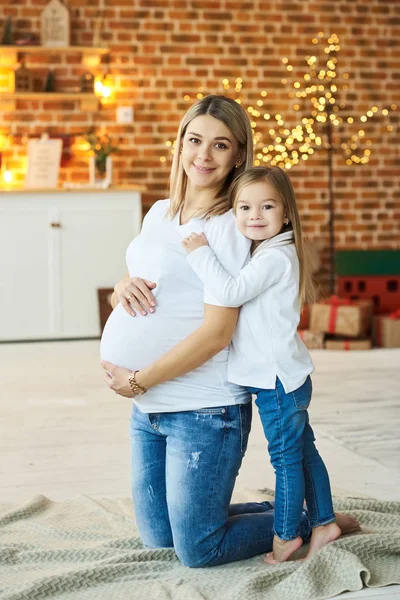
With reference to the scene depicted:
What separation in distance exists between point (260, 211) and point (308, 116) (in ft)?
16.6

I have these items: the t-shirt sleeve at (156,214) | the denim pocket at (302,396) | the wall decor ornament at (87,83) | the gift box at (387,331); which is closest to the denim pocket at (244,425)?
the denim pocket at (302,396)

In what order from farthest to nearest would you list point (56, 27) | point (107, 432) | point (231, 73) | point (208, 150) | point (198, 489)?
point (231, 73)
point (56, 27)
point (107, 432)
point (208, 150)
point (198, 489)

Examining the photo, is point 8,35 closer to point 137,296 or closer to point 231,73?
point 231,73

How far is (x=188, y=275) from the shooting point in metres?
2.08

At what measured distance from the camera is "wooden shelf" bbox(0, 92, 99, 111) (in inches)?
256

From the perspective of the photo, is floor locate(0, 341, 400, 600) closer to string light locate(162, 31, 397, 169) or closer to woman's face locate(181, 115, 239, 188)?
woman's face locate(181, 115, 239, 188)

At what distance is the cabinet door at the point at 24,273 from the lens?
6219mm

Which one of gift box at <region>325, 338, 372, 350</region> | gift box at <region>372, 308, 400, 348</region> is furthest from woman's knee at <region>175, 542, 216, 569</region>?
gift box at <region>372, 308, 400, 348</region>

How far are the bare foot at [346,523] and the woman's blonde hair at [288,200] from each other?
54 cm

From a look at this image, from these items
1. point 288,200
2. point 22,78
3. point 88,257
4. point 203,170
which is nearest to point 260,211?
point 288,200

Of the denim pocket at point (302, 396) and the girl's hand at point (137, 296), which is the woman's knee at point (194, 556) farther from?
the girl's hand at point (137, 296)

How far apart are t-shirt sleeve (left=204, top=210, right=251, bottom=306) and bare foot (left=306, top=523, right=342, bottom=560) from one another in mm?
590

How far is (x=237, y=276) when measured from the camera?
2.02 metres

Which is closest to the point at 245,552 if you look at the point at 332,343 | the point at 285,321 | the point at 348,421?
the point at 285,321
